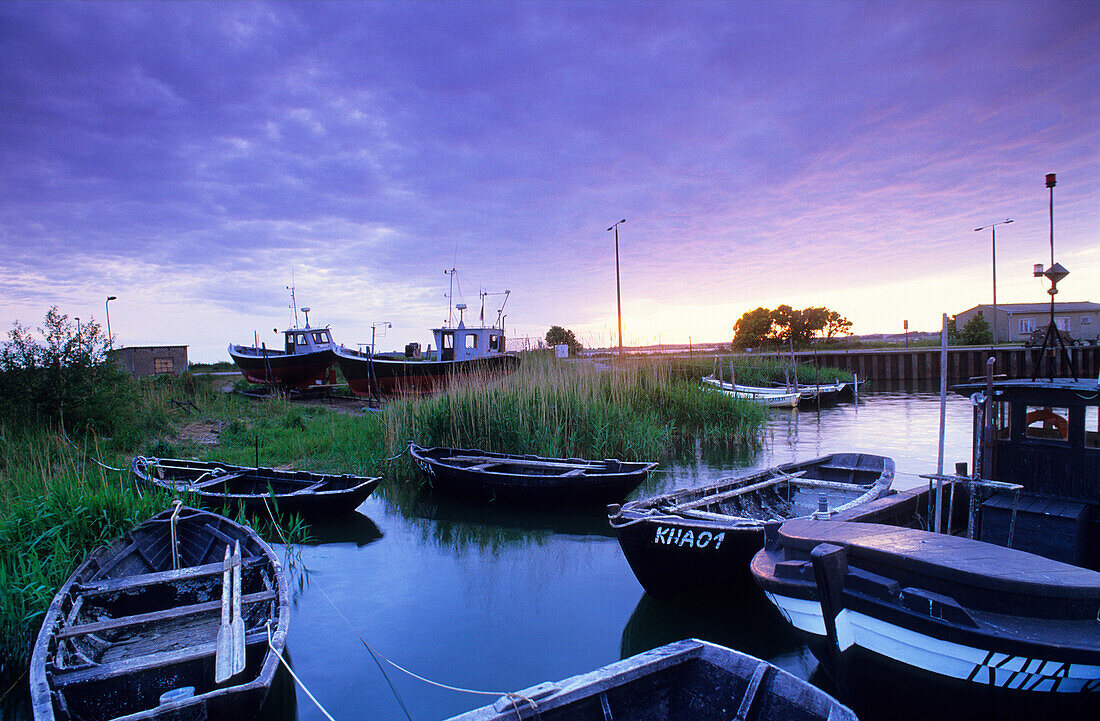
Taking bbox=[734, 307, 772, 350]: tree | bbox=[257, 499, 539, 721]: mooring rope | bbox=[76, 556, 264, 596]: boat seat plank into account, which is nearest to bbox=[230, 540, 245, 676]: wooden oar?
bbox=[257, 499, 539, 721]: mooring rope

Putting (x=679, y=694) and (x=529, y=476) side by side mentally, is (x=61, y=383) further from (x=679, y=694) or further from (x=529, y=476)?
(x=679, y=694)

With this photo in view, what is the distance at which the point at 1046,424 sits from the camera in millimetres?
5473

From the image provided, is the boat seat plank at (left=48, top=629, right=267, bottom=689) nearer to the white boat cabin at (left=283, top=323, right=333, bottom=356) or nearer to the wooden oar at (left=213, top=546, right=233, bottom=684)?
the wooden oar at (left=213, top=546, right=233, bottom=684)

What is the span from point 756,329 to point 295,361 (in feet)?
135

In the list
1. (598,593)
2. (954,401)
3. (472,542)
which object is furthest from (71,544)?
(954,401)

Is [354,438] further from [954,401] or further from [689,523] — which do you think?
[954,401]

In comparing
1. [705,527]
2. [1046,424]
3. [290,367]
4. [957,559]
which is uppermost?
[290,367]

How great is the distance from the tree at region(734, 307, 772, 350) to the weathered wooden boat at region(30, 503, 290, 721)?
174 ft

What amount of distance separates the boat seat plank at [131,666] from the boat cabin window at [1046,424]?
6.63 metres

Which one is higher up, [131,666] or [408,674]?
[131,666]

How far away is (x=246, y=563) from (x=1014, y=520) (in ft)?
22.2

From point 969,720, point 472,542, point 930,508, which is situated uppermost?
point 930,508

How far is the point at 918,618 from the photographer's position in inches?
125

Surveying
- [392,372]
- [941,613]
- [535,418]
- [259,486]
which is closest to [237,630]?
[941,613]
